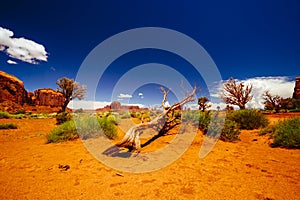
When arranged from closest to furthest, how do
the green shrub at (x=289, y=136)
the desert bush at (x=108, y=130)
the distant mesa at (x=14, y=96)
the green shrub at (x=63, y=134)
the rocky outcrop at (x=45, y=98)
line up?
1. the green shrub at (x=289, y=136)
2. the green shrub at (x=63, y=134)
3. the desert bush at (x=108, y=130)
4. the distant mesa at (x=14, y=96)
5. the rocky outcrop at (x=45, y=98)

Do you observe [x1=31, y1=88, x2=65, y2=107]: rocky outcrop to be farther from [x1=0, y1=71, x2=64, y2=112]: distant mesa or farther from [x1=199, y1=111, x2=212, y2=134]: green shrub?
[x1=199, y1=111, x2=212, y2=134]: green shrub

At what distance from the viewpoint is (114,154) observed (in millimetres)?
5188

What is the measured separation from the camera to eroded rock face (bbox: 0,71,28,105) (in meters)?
44.4

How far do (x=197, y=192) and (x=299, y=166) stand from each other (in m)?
3.20

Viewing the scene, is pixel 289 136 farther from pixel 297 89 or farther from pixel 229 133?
pixel 297 89

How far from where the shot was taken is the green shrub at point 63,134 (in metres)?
6.88

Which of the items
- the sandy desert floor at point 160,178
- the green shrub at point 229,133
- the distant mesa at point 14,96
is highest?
the distant mesa at point 14,96

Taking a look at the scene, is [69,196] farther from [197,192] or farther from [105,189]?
[197,192]

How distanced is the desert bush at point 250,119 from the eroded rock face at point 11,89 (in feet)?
195

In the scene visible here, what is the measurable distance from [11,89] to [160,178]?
62.4 meters

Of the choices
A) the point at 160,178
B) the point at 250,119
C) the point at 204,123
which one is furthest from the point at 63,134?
the point at 250,119

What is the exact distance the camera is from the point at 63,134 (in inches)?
285

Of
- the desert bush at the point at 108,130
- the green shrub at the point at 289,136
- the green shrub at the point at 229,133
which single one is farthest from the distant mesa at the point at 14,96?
the green shrub at the point at 289,136

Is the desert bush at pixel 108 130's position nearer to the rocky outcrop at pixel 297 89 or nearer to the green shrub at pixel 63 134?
the green shrub at pixel 63 134
